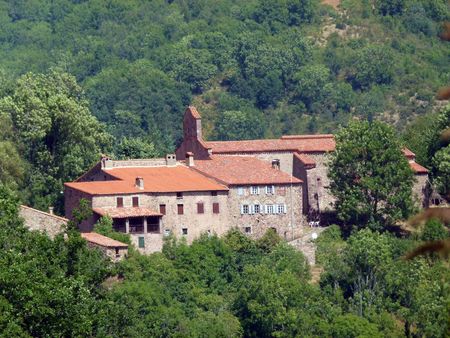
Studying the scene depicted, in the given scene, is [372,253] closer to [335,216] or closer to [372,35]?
[335,216]

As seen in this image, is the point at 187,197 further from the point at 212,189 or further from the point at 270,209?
the point at 270,209

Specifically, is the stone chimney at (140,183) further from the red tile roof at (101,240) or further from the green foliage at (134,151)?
the green foliage at (134,151)

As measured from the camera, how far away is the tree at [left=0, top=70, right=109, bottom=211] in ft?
332

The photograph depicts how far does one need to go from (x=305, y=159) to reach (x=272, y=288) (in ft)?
34.5

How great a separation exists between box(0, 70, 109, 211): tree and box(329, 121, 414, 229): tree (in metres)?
12.4

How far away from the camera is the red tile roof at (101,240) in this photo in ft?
280

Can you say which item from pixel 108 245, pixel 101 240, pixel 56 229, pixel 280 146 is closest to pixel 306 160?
pixel 280 146

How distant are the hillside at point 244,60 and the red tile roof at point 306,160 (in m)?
40.3

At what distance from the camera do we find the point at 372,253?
91.1m

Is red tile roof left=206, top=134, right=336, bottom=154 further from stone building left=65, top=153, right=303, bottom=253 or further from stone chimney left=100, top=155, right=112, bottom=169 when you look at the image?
stone chimney left=100, top=155, right=112, bottom=169

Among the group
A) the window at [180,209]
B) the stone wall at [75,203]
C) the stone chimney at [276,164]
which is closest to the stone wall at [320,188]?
the stone chimney at [276,164]

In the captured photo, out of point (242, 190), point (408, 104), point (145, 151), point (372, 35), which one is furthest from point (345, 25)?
point (242, 190)

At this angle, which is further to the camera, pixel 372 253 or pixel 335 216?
pixel 335 216

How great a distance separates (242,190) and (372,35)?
81.4 m
